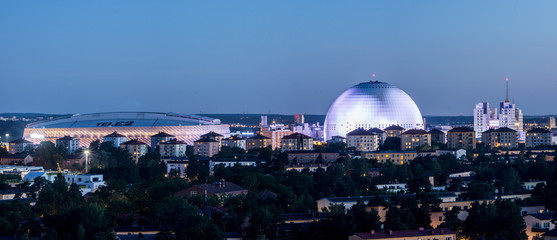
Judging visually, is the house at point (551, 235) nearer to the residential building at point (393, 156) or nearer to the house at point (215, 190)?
the house at point (215, 190)

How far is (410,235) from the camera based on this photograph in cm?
2773

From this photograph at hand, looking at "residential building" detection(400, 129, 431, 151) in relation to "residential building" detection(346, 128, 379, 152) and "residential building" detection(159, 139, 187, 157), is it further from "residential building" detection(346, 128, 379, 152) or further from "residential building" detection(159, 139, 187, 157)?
"residential building" detection(159, 139, 187, 157)

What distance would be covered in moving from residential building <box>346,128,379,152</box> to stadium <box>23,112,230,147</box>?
11.4 m

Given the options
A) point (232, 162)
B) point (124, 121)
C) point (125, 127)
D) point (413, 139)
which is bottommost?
point (232, 162)

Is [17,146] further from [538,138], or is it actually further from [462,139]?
[538,138]

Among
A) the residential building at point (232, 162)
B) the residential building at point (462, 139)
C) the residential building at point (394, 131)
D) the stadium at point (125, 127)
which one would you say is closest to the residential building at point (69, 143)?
the stadium at point (125, 127)

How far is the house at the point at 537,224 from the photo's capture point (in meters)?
30.3

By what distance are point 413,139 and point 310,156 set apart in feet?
46.8

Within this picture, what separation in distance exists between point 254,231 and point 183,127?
47868 millimetres

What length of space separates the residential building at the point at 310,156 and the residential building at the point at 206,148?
10.2 m

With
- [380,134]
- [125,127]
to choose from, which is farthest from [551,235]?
[125,127]

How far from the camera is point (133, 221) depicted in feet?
103

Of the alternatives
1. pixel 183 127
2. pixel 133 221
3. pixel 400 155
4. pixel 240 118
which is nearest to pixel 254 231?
pixel 133 221

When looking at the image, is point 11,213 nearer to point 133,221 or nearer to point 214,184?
point 133,221
